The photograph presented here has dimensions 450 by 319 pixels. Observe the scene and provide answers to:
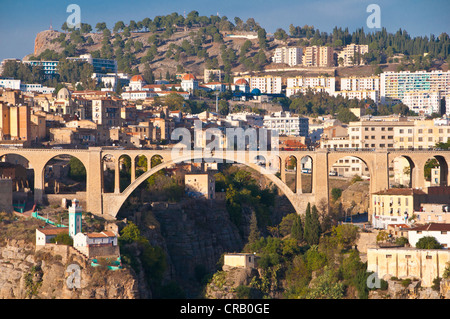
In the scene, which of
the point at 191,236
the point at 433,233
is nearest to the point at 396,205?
the point at 433,233

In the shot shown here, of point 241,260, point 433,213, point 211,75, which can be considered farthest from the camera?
point 211,75

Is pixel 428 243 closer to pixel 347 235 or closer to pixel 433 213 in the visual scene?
pixel 433 213

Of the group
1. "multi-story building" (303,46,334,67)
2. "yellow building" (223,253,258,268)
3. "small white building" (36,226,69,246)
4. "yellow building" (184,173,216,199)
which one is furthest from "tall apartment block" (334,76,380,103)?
"small white building" (36,226,69,246)

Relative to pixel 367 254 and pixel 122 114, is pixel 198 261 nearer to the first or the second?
pixel 367 254

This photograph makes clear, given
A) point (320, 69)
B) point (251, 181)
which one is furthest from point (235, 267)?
point (320, 69)

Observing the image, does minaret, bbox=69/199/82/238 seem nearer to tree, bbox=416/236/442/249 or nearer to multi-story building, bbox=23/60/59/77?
tree, bbox=416/236/442/249

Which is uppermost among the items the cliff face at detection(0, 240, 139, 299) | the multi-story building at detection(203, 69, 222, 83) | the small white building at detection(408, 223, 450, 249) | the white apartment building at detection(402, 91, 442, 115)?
the multi-story building at detection(203, 69, 222, 83)

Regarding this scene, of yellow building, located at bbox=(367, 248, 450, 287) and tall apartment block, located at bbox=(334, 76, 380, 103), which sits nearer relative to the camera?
yellow building, located at bbox=(367, 248, 450, 287)
